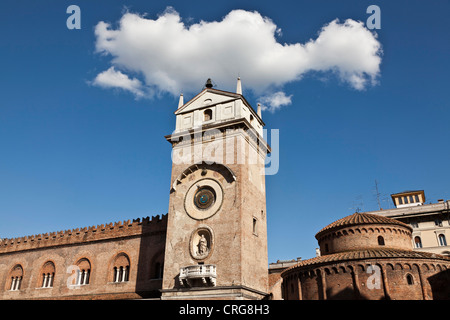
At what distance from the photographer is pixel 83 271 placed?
3550 cm

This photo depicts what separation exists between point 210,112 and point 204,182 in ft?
20.9

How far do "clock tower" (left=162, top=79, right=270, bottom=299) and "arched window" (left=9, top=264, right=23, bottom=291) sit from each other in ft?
64.9

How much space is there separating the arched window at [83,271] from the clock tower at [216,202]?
1072 cm

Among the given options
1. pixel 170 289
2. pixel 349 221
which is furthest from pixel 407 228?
pixel 170 289

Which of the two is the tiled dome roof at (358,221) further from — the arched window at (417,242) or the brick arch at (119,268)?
the arched window at (417,242)

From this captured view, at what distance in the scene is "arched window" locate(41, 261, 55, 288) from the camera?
36781 millimetres

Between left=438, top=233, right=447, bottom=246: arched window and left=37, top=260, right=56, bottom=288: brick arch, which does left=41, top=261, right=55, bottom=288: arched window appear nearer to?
left=37, top=260, right=56, bottom=288: brick arch

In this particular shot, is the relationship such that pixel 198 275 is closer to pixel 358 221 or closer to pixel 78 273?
pixel 78 273

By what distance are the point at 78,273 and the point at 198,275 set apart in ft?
50.5

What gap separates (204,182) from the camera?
2992 centimetres

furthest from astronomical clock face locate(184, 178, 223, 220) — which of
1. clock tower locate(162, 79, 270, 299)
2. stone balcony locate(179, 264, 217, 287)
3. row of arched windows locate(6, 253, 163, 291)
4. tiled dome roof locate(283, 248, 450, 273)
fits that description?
tiled dome roof locate(283, 248, 450, 273)

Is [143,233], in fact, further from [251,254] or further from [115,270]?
[251,254]

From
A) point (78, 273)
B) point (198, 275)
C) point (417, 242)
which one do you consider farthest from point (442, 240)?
point (78, 273)
